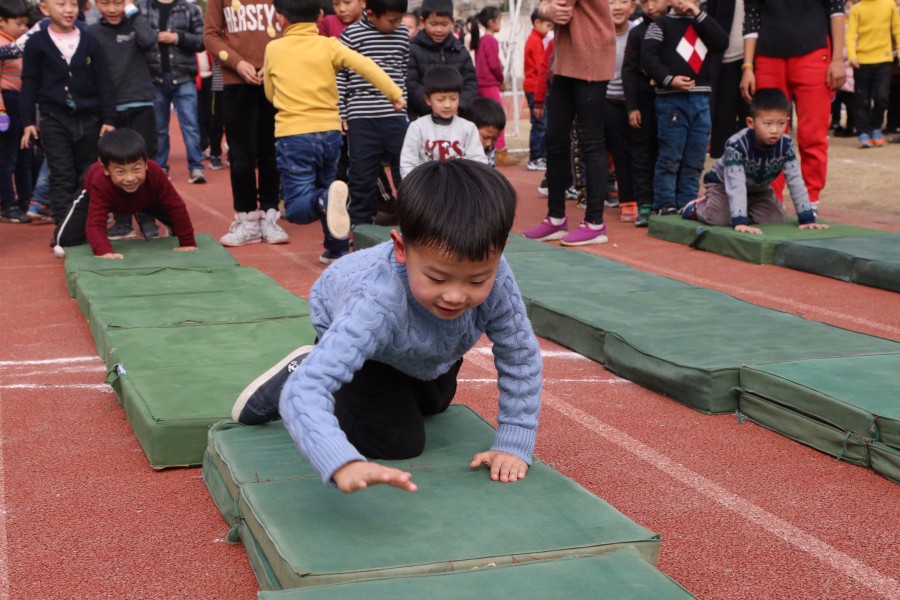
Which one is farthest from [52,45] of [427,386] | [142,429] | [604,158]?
[427,386]

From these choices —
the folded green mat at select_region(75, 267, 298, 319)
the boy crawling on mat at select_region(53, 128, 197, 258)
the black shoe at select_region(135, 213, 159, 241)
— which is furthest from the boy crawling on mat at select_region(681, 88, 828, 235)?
the black shoe at select_region(135, 213, 159, 241)

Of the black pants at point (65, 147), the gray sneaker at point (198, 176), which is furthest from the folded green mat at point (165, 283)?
the gray sneaker at point (198, 176)

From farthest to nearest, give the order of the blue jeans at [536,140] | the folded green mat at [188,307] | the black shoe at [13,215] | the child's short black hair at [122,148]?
the blue jeans at [536,140] → the black shoe at [13,215] → the child's short black hair at [122,148] → the folded green mat at [188,307]

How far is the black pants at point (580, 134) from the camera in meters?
7.65

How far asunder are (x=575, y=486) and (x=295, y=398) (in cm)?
88

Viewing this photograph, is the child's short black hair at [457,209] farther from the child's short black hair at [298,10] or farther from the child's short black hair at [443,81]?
the child's short black hair at [298,10]

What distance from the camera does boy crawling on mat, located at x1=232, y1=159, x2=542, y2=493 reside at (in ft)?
8.76

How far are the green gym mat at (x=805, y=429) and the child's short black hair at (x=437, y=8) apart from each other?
16.9ft

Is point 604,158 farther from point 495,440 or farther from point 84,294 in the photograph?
point 495,440

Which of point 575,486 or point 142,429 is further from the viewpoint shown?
point 142,429

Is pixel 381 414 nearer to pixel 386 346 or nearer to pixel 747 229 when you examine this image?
pixel 386 346

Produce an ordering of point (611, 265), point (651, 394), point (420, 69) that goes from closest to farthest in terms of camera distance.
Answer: point (651, 394) → point (611, 265) → point (420, 69)

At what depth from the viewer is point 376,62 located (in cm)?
775

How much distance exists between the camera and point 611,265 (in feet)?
22.1
